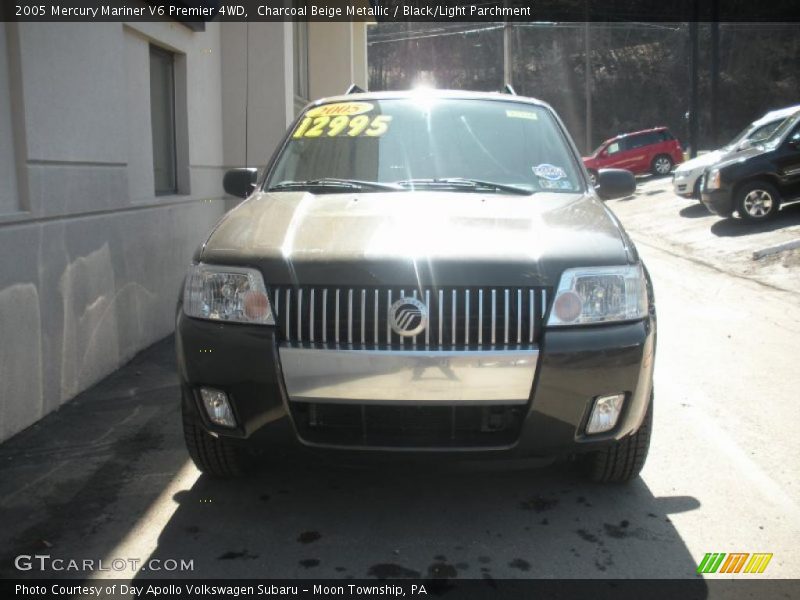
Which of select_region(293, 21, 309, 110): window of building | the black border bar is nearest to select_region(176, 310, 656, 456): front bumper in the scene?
the black border bar

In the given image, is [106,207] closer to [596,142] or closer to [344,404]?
[344,404]

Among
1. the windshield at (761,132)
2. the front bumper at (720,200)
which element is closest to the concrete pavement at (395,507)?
the front bumper at (720,200)

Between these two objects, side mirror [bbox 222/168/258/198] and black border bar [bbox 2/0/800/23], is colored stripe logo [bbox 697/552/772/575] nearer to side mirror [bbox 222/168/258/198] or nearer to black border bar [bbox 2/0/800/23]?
side mirror [bbox 222/168/258/198]

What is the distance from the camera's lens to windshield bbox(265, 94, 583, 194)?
4289mm

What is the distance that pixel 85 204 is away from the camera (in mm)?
5438

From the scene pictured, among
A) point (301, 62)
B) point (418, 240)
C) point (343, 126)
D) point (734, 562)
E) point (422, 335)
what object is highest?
point (301, 62)

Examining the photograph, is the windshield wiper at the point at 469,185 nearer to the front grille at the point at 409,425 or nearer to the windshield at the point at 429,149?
the windshield at the point at 429,149

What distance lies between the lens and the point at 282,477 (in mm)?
3953

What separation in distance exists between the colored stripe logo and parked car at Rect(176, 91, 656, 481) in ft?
1.78

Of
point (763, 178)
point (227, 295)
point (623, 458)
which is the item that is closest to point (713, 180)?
point (763, 178)

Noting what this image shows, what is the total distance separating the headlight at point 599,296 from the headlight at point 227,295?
3.54 feet

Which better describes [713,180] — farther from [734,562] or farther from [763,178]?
[734,562]

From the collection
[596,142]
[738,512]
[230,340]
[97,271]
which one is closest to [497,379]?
[230,340]

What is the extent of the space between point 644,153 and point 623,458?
26612 millimetres
